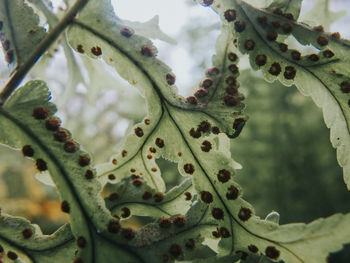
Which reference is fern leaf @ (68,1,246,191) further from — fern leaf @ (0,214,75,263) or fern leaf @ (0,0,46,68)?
fern leaf @ (0,214,75,263)

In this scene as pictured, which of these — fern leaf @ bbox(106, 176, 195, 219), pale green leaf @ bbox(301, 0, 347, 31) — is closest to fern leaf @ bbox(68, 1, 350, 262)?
fern leaf @ bbox(106, 176, 195, 219)

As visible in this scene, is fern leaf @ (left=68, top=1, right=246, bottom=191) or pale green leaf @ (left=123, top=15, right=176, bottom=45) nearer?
fern leaf @ (left=68, top=1, right=246, bottom=191)

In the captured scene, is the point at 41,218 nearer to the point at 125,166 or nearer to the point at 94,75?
the point at 94,75

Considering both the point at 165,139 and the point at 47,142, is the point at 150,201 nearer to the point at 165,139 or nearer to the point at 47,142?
the point at 165,139

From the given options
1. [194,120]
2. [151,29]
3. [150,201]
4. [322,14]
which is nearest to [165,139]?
[194,120]

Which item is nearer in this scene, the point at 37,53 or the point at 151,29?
the point at 37,53

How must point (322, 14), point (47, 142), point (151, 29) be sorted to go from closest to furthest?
point (47, 142)
point (151, 29)
point (322, 14)

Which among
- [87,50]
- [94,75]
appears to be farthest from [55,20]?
[94,75]
